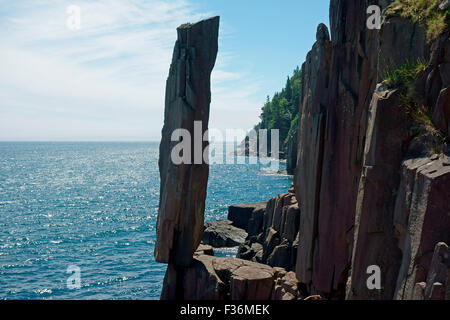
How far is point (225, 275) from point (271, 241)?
552 inches

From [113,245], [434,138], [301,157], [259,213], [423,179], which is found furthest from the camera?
[113,245]

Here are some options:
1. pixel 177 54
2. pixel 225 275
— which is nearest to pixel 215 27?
pixel 177 54

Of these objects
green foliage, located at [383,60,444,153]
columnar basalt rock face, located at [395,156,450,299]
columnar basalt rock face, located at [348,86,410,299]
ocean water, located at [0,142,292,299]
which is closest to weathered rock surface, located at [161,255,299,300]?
columnar basalt rock face, located at [348,86,410,299]

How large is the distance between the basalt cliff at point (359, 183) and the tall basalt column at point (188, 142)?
81 mm

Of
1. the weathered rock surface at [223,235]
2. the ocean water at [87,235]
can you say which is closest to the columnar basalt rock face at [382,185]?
the ocean water at [87,235]

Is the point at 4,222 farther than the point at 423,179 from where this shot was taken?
Yes

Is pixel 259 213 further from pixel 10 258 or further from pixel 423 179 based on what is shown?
pixel 423 179

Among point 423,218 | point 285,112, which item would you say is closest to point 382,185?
point 423,218

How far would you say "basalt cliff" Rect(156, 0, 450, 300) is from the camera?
346 inches

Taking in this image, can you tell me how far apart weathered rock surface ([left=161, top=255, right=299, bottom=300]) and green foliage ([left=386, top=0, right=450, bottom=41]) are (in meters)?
11.2

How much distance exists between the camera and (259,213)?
143 feet

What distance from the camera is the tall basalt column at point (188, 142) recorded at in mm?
19172

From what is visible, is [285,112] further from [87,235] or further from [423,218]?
[423,218]

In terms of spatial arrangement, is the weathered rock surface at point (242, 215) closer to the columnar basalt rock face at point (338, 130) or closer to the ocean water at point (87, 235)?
the ocean water at point (87, 235)
